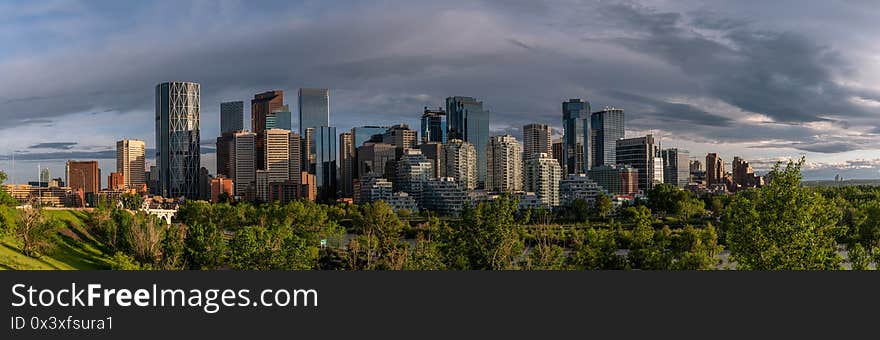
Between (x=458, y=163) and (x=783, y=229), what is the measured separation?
80427 mm

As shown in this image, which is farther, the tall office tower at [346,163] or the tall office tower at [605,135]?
the tall office tower at [605,135]

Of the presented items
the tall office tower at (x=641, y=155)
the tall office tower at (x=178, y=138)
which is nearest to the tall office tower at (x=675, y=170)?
the tall office tower at (x=641, y=155)

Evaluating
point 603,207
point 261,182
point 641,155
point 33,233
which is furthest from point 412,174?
point 33,233

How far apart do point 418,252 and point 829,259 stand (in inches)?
330

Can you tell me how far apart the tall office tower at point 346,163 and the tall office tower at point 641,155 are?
42498 mm

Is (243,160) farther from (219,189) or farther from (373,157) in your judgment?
(373,157)

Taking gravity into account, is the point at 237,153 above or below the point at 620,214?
above

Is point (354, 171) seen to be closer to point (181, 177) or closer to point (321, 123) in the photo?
point (321, 123)

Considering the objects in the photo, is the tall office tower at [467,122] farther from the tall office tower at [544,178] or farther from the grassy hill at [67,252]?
the grassy hill at [67,252]

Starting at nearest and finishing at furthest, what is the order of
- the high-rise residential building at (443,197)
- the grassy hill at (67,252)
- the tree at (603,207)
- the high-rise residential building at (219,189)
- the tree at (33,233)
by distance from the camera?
the grassy hill at (67,252)
the tree at (33,233)
the tree at (603,207)
the high-rise residential building at (443,197)
the high-rise residential building at (219,189)

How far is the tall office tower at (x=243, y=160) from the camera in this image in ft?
330

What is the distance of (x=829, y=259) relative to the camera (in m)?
12.9

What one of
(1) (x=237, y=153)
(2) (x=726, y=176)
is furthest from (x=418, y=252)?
(1) (x=237, y=153)

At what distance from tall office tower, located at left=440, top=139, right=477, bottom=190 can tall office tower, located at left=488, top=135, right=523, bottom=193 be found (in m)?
2.69
